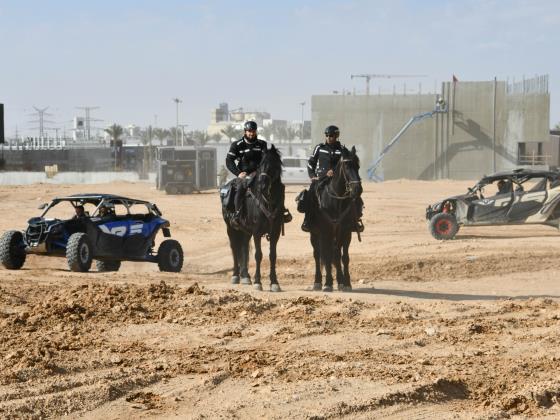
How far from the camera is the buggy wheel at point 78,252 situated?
752 inches

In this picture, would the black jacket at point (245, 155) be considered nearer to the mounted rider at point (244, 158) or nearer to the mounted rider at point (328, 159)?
the mounted rider at point (244, 158)

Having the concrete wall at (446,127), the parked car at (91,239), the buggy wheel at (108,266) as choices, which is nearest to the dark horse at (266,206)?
the parked car at (91,239)

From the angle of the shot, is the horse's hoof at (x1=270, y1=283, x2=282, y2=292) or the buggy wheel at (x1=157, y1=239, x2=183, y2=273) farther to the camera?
the buggy wheel at (x1=157, y1=239, x2=183, y2=273)

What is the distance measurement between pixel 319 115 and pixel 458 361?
57.0m

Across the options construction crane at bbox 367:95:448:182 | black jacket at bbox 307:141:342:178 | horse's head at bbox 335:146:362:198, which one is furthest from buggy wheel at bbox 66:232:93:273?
construction crane at bbox 367:95:448:182

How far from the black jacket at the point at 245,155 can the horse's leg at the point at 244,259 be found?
4.03 ft

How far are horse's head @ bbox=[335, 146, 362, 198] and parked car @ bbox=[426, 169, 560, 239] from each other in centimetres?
1031

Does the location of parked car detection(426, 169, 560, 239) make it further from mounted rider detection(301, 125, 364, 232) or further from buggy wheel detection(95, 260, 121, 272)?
mounted rider detection(301, 125, 364, 232)

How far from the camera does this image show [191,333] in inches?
465

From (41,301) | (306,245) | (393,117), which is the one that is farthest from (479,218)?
(393,117)

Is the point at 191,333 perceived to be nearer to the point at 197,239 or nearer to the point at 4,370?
the point at 4,370

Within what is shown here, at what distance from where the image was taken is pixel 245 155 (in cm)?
1648

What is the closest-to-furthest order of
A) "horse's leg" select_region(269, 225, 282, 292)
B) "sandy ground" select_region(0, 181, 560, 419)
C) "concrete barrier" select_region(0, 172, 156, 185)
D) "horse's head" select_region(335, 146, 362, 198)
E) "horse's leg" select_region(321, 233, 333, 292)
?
"sandy ground" select_region(0, 181, 560, 419) → "horse's leg" select_region(269, 225, 282, 292) → "horse's head" select_region(335, 146, 362, 198) → "horse's leg" select_region(321, 233, 333, 292) → "concrete barrier" select_region(0, 172, 156, 185)

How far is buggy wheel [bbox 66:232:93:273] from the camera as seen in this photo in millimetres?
19109
